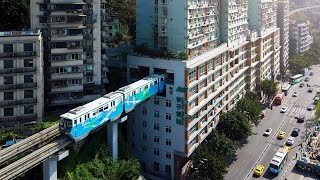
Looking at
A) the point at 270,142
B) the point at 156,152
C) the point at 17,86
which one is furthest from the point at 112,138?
the point at 270,142

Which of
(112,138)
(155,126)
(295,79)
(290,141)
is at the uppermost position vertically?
(295,79)

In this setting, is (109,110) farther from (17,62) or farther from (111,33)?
(111,33)

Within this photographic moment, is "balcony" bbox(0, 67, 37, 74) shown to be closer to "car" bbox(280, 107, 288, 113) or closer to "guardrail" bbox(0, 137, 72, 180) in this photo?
"guardrail" bbox(0, 137, 72, 180)

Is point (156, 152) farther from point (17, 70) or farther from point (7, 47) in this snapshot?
point (7, 47)

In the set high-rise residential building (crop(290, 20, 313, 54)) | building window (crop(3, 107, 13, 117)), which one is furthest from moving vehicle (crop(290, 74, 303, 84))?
building window (crop(3, 107, 13, 117))

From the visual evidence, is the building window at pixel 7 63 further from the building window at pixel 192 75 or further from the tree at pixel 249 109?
the tree at pixel 249 109

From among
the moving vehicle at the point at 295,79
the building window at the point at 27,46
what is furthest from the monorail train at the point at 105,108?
the moving vehicle at the point at 295,79
